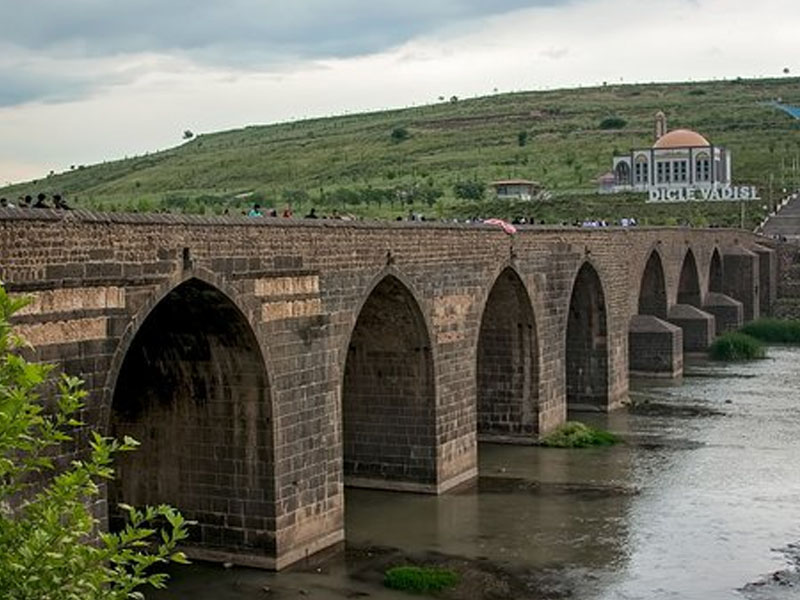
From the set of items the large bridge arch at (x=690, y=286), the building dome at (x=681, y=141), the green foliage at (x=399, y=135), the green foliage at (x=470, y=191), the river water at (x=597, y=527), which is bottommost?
the river water at (x=597, y=527)

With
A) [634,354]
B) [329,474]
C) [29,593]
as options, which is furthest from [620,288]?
[29,593]

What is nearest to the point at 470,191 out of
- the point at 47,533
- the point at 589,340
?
the point at 589,340

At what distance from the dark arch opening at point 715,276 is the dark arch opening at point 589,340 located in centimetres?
1951

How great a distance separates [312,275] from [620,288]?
15.1 meters

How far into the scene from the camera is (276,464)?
1502cm

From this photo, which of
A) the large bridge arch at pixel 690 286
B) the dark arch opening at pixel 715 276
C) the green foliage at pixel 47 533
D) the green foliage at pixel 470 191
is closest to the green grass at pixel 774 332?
the large bridge arch at pixel 690 286

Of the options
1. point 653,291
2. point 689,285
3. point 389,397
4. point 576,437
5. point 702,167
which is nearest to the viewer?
point 389,397

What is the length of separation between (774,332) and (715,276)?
4.00 meters

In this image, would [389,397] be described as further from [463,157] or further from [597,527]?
[463,157]

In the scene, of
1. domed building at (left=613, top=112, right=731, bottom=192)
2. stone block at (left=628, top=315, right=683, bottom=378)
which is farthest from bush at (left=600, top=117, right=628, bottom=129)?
stone block at (left=628, top=315, right=683, bottom=378)

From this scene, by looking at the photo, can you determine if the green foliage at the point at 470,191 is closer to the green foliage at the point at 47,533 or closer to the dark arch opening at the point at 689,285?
the dark arch opening at the point at 689,285

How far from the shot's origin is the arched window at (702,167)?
78.1m

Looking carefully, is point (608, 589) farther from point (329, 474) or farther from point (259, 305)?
point (259, 305)

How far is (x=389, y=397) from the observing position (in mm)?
19719
